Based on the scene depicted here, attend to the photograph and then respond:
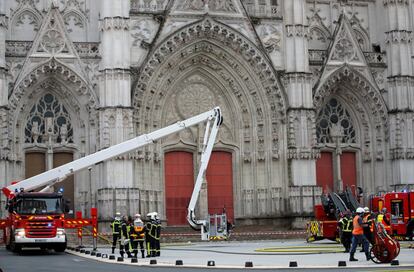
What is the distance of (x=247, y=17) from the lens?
43.7 metres

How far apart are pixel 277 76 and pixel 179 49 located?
5.45m

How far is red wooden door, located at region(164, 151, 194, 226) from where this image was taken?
43469 mm

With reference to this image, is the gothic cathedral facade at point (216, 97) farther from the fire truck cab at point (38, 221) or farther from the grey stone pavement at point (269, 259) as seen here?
the grey stone pavement at point (269, 259)

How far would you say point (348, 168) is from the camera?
4681 centimetres

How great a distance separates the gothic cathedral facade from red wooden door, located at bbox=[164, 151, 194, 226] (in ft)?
0.25

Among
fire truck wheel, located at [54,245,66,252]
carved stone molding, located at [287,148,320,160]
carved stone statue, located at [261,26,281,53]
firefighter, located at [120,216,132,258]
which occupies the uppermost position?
carved stone statue, located at [261,26,281,53]

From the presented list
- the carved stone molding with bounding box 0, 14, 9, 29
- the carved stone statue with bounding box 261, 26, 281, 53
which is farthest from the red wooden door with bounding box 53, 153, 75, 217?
the carved stone statue with bounding box 261, 26, 281, 53

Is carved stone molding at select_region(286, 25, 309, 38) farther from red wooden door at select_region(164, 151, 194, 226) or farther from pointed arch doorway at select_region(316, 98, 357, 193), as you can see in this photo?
red wooden door at select_region(164, 151, 194, 226)

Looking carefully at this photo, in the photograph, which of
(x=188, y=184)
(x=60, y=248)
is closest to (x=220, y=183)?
(x=188, y=184)

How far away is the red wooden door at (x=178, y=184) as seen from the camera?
143 feet

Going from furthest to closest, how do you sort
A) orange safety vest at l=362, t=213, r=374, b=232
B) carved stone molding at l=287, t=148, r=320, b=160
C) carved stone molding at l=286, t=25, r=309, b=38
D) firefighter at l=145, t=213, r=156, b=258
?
1. carved stone molding at l=286, t=25, r=309, b=38
2. carved stone molding at l=287, t=148, r=320, b=160
3. firefighter at l=145, t=213, r=156, b=258
4. orange safety vest at l=362, t=213, r=374, b=232

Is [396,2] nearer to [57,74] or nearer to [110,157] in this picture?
[57,74]

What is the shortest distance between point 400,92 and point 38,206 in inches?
936

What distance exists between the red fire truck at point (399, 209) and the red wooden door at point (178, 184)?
11147 millimetres
